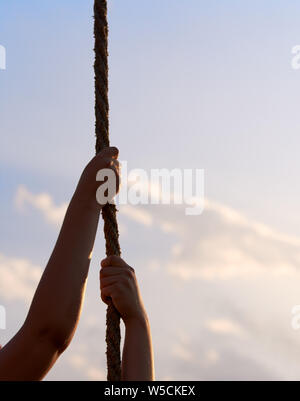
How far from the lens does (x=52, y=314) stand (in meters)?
2.47

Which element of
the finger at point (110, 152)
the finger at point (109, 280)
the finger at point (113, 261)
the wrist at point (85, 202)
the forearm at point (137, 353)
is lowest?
the forearm at point (137, 353)

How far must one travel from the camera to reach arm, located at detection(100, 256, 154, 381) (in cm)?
256

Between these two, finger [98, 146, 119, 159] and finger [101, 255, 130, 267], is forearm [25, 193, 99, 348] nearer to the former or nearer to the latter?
finger [101, 255, 130, 267]

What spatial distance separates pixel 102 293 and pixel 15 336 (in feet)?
1.09

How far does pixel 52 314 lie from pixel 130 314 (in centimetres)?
30

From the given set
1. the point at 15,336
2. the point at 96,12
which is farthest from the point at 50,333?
the point at 96,12

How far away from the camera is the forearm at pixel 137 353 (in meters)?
2.55

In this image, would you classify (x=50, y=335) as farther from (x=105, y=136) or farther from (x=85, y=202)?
(x=105, y=136)

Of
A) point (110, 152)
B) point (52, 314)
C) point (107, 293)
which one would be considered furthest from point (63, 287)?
point (110, 152)

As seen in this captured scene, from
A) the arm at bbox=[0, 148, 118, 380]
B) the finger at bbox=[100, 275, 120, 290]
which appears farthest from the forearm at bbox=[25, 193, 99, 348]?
the finger at bbox=[100, 275, 120, 290]

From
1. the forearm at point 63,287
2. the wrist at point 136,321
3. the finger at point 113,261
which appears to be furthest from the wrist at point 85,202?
the wrist at point 136,321

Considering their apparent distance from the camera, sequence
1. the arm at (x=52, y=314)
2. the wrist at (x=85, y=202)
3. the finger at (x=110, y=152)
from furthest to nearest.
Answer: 1. the finger at (x=110, y=152)
2. the wrist at (x=85, y=202)
3. the arm at (x=52, y=314)

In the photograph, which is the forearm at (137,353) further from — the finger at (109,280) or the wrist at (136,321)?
the finger at (109,280)
